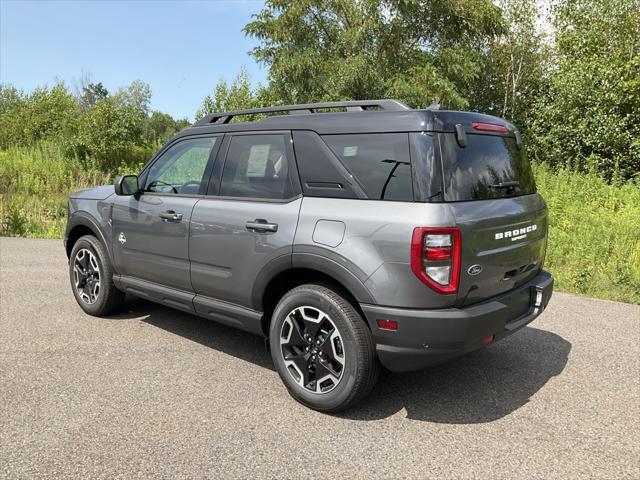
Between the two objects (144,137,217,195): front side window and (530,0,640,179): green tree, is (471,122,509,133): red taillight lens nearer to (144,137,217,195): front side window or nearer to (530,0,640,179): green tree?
(144,137,217,195): front side window

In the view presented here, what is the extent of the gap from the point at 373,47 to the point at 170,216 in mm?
15826

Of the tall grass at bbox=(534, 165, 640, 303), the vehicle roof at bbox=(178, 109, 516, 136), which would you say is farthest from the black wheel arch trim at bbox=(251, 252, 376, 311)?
the tall grass at bbox=(534, 165, 640, 303)

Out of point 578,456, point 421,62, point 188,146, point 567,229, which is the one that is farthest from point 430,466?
point 421,62

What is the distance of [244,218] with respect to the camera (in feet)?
11.6

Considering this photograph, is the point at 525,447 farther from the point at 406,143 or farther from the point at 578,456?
the point at 406,143

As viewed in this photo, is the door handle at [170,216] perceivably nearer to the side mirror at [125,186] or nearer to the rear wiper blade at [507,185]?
the side mirror at [125,186]

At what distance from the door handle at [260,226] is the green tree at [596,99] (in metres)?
14.0

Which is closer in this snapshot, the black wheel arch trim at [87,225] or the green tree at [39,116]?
the black wheel arch trim at [87,225]

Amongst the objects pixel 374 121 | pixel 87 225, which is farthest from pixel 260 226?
pixel 87 225

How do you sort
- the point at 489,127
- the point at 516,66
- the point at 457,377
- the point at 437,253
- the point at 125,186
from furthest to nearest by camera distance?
the point at 516,66
the point at 125,186
the point at 457,377
the point at 489,127
the point at 437,253

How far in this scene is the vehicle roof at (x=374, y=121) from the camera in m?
2.92

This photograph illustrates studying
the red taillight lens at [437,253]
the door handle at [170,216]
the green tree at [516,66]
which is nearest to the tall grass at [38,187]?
the door handle at [170,216]

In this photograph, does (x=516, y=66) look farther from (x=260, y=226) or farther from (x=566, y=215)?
(x=260, y=226)

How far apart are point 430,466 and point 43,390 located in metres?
2.60
